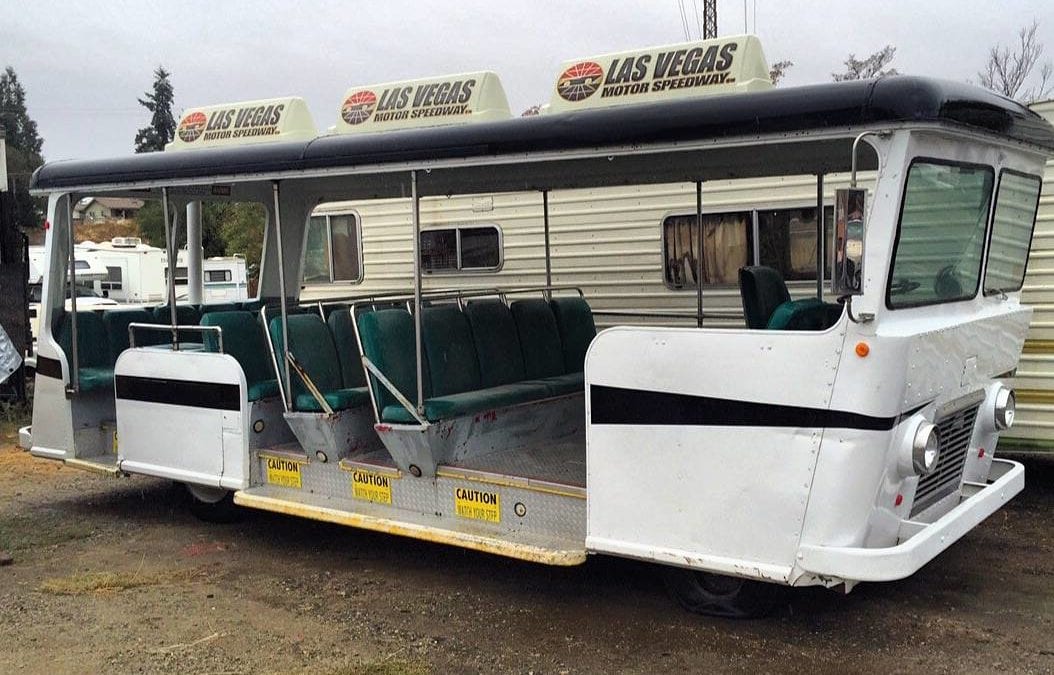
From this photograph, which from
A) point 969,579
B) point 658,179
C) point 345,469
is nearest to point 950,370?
point 969,579

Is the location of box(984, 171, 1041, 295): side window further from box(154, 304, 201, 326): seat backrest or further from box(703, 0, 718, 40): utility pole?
box(703, 0, 718, 40): utility pole

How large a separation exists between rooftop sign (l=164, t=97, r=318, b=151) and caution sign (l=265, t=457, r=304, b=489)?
1.75m

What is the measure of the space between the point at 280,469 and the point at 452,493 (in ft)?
3.87

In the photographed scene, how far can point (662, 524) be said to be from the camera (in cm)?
421

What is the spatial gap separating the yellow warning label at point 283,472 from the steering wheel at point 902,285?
3227mm

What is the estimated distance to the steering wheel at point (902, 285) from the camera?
3883 mm

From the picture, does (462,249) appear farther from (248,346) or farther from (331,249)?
(248,346)

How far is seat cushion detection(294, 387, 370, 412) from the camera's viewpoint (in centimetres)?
542

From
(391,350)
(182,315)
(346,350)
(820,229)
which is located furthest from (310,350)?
(820,229)

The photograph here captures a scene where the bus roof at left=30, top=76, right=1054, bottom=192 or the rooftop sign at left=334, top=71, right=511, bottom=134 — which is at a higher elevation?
the rooftop sign at left=334, top=71, right=511, bottom=134

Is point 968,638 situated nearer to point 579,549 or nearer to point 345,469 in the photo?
point 579,549

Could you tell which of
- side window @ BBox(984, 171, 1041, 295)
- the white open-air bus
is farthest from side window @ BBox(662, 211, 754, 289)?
side window @ BBox(984, 171, 1041, 295)

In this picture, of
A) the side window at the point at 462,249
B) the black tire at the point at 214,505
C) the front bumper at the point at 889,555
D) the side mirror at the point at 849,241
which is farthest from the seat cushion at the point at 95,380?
the side mirror at the point at 849,241

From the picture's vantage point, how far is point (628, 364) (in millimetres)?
4270
